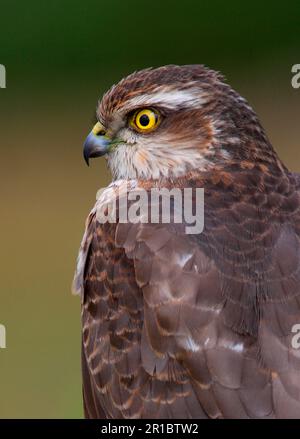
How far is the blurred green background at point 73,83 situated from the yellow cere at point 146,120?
13.1 ft

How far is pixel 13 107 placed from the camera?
11.0 m

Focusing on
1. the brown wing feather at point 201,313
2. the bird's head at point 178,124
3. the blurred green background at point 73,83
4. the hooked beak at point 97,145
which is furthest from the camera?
the blurred green background at point 73,83

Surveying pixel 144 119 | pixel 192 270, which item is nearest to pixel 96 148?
pixel 144 119

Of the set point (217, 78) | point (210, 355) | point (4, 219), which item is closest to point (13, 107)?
point (4, 219)

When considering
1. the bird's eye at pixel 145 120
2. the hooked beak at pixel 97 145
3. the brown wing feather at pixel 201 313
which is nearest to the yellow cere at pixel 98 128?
the hooked beak at pixel 97 145

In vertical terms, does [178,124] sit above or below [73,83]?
below

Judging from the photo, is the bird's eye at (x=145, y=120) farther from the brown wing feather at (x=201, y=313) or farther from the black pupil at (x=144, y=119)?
the brown wing feather at (x=201, y=313)

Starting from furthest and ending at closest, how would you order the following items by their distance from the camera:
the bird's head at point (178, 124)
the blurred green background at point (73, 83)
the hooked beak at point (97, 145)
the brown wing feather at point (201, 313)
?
the blurred green background at point (73, 83), the hooked beak at point (97, 145), the bird's head at point (178, 124), the brown wing feather at point (201, 313)

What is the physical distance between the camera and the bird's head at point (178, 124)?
15.8 feet

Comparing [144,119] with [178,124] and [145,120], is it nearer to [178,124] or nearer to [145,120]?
[145,120]

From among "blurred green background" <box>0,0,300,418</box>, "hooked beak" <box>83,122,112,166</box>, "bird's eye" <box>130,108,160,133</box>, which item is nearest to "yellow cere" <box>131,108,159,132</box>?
"bird's eye" <box>130,108,160,133</box>

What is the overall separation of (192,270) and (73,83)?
22.1 feet

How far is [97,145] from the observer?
196 inches

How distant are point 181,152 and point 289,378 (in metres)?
1.19
